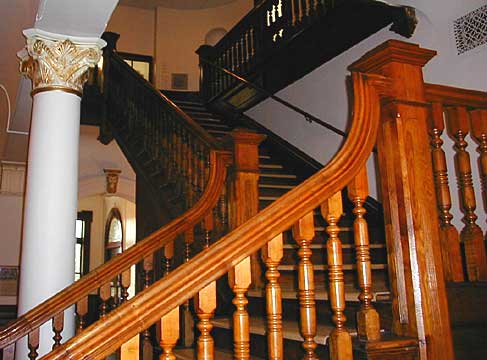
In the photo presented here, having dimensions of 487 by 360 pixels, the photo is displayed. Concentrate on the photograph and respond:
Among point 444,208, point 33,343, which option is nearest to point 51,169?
point 33,343

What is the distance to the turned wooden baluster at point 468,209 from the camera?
227 centimetres

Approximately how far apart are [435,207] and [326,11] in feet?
12.4

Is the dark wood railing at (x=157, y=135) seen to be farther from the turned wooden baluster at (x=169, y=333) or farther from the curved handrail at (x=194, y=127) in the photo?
the turned wooden baluster at (x=169, y=333)

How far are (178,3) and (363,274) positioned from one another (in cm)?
1000

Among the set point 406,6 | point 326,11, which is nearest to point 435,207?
point 406,6

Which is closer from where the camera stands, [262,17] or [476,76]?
[476,76]

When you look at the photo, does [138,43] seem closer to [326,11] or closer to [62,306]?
[326,11]

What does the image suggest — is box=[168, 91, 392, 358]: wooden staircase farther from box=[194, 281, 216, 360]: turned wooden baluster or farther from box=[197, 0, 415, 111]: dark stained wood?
box=[197, 0, 415, 111]: dark stained wood

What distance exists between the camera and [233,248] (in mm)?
1791

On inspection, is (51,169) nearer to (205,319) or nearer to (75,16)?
(75,16)

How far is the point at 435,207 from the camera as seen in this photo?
Result: 2.08 meters

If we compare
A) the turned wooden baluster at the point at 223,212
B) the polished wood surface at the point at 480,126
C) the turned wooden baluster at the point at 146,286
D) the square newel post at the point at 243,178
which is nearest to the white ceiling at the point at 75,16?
the square newel post at the point at 243,178

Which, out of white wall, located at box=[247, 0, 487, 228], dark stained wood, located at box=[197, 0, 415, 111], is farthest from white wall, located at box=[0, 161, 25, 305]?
white wall, located at box=[247, 0, 487, 228]

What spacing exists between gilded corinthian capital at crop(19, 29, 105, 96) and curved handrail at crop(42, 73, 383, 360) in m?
2.21
